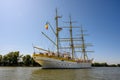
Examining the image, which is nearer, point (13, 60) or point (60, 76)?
point (60, 76)

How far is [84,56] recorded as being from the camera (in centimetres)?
9075

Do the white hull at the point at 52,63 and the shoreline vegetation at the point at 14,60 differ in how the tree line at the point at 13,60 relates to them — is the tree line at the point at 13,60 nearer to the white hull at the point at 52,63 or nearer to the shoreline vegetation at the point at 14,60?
the shoreline vegetation at the point at 14,60

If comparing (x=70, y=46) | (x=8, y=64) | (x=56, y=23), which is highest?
(x=56, y=23)

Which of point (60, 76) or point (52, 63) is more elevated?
point (52, 63)

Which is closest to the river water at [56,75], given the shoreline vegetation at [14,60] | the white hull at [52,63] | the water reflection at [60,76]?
the water reflection at [60,76]

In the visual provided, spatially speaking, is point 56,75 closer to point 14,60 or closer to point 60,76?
point 60,76

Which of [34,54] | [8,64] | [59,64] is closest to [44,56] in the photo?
[34,54]

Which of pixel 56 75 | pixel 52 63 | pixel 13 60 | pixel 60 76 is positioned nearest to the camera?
pixel 60 76

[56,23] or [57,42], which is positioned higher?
[56,23]

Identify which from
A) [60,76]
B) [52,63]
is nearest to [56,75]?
[60,76]

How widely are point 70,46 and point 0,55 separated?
52.2 meters

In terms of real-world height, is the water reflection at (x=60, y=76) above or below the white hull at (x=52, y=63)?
below

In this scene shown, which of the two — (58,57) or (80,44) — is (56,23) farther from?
(80,44)

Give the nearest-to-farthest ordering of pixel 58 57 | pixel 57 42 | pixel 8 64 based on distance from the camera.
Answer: pixel 58 57
pixel 57 42
pixel 8 64
